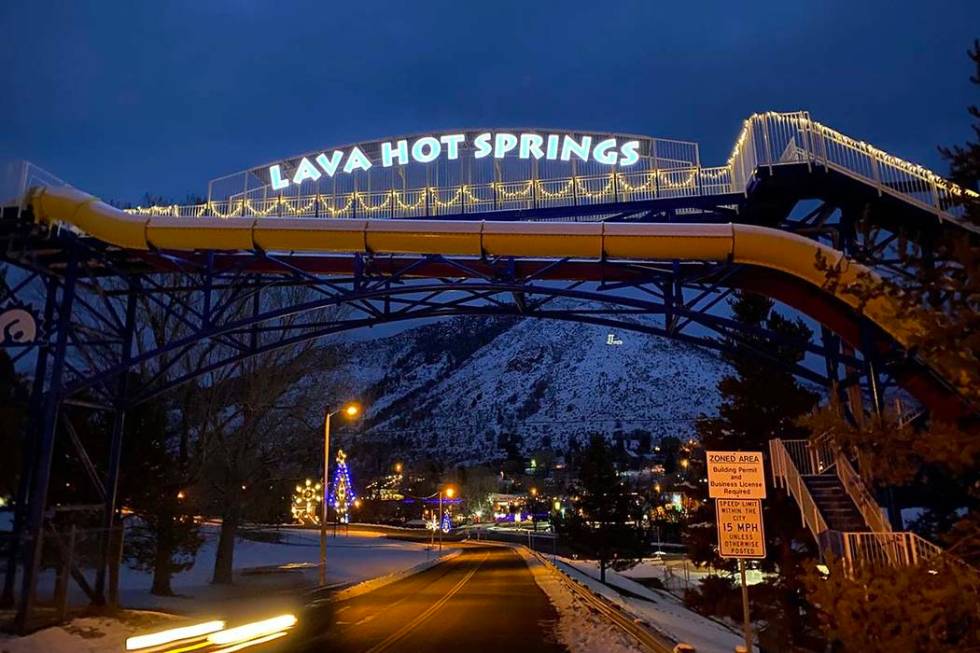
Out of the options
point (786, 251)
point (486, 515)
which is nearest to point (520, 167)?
point (786, 251)

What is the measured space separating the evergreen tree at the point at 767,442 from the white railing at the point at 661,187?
4817 mm

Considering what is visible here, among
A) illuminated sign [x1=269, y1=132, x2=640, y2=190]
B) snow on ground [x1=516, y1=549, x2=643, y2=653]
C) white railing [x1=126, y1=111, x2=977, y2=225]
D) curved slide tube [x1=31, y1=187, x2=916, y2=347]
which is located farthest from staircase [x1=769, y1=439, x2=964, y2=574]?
illuminated sign [x1=269, y1=132, x2=640, y2=190]

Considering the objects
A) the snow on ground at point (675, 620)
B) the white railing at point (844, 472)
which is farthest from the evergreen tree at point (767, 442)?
the snow on ground at point (675, 620)

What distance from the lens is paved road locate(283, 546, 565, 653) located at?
14.3 metres

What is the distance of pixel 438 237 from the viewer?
755 inches

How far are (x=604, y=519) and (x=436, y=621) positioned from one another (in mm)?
35945

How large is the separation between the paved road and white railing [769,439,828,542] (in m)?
5.94

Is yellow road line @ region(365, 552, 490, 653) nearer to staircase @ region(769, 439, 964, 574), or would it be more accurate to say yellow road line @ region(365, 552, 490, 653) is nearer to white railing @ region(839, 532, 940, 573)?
staircase @ region(769, 439, 964, 574)

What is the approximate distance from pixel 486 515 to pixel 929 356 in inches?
7311

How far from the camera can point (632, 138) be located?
23172 millimetres

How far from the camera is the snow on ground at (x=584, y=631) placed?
13758 mm

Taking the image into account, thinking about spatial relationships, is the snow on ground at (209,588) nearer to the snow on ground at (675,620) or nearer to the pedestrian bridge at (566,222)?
the pedestrian bridge at (566,222)

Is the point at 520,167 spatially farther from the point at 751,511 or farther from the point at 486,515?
the point at 486,515

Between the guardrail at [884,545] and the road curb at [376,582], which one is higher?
the guardrail at [884,545]
